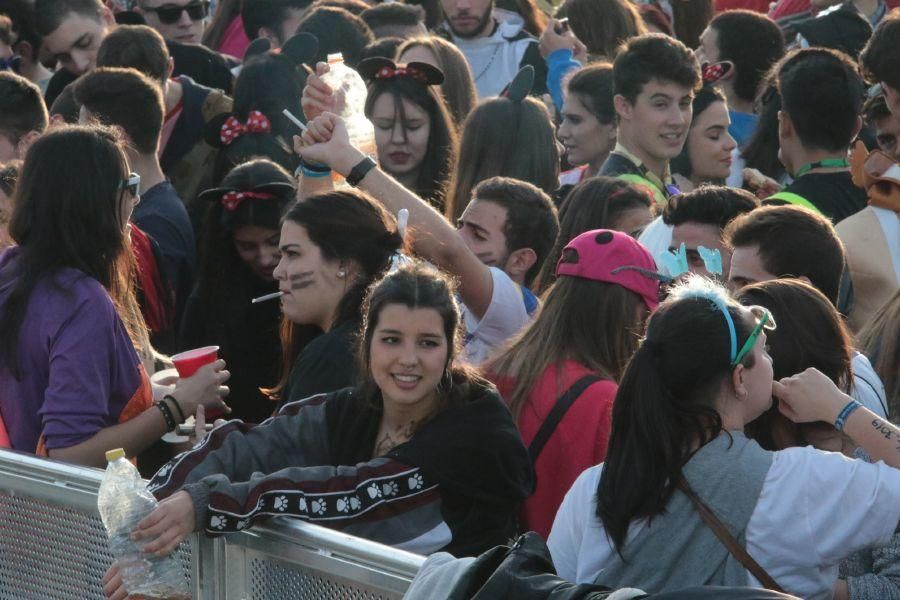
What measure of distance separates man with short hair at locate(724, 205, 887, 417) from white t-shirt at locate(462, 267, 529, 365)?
0.82 metres

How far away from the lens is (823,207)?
18.8ft

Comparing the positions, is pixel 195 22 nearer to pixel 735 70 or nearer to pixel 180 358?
pixel 735 70

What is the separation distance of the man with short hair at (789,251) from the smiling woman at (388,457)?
1.09 meters

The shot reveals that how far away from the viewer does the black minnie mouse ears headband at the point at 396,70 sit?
634cm

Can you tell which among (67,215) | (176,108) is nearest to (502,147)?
(176,108)

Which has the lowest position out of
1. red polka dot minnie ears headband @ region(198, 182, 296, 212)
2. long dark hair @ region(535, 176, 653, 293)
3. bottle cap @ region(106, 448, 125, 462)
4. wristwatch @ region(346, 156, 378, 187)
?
red polka dot minnie ears headband @ region(198, 182, 296, 212)

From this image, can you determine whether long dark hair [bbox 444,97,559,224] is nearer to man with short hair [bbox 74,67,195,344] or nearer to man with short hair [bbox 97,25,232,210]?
man with short hair [bbox 74,67,195,344]

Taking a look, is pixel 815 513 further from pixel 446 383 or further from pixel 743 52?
pixel 743 52

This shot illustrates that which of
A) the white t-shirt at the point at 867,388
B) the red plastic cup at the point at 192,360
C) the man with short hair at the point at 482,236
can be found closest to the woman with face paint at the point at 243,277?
the man with short hair at the point at 482,236

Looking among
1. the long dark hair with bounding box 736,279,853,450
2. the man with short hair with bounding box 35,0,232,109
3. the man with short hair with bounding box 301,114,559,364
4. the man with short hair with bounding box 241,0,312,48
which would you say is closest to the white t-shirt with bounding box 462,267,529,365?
the man with short hair with bounding box 301,114,559,364

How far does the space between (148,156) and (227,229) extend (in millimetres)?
844

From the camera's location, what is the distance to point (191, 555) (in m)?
3.37

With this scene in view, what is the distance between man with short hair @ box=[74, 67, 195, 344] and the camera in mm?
5797

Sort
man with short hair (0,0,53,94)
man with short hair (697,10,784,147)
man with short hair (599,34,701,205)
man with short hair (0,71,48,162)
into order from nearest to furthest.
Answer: man with short hair (599,34,701,205) < man with short hair (0,71,48,162) < man with short hair (697,10,784,147) < man with short hair (0,0,53,94)
